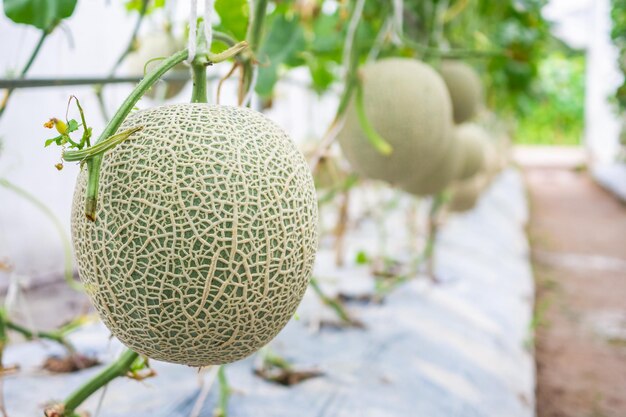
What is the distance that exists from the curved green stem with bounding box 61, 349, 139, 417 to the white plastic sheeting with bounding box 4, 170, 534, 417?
0.31 feet

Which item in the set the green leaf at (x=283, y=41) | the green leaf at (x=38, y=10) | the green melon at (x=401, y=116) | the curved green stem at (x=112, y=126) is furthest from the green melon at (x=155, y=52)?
the curved green stem at (x=112, y=126)

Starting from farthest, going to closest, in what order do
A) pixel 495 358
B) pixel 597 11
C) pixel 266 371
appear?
pixel 597 11, pixel 495 358, pixel 266 371

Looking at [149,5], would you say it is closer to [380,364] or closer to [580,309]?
[380,364]

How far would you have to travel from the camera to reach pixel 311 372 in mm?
1766

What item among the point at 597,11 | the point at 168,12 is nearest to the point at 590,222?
the point at 597,11

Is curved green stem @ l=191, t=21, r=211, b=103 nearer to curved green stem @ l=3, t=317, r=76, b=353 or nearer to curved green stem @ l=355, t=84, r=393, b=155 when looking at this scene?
curved green stem @ l=355, t=84, r=393, b=155

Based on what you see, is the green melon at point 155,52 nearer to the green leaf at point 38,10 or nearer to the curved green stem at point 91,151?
the green leaf at point 38,10

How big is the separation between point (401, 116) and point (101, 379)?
82 centimetres

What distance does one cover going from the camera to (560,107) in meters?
18.3

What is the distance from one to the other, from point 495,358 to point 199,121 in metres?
2.06

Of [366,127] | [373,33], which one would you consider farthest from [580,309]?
[366,127]

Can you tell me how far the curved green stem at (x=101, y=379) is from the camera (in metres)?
0.91

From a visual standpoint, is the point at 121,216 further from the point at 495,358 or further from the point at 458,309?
the point at 458,309

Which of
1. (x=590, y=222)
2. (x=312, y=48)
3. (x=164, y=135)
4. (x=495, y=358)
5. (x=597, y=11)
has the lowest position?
(x=590, y=222)
